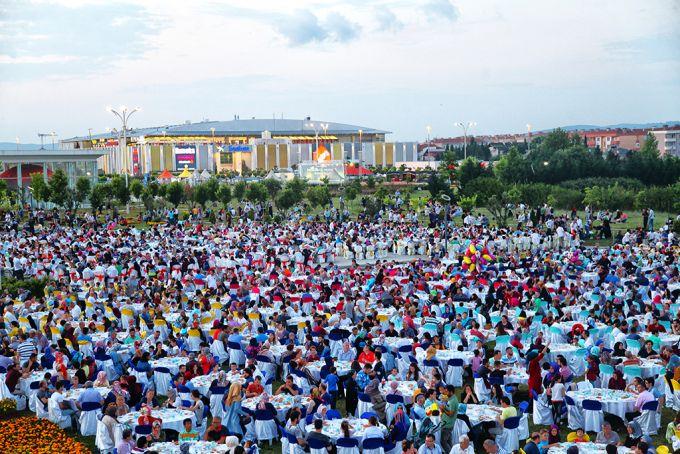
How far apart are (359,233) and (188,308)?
50.0ft

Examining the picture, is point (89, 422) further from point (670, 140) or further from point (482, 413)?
point (670, 140)

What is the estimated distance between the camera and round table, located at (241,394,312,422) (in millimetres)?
11758

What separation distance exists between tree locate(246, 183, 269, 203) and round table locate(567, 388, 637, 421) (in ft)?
129

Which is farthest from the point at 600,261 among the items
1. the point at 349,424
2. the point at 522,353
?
the point at 349,424

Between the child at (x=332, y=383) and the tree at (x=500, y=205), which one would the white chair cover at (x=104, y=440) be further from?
the tree at (x=500, y=205)

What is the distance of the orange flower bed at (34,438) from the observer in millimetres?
11719

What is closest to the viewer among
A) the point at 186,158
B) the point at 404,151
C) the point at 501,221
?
the point at 501,221

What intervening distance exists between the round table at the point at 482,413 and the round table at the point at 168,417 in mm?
3899

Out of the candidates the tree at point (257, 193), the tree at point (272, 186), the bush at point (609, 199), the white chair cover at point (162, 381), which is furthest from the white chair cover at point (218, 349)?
the tree at point (272, 186)

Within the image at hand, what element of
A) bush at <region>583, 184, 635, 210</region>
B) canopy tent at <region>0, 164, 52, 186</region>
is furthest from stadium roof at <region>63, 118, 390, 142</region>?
bush at <region>583, 184, 635, 210</region>

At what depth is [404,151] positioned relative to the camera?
128375 millimetres

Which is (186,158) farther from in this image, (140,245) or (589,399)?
(589,399)

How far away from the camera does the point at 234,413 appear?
11594mm

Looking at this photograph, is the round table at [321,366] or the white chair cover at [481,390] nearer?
the white chair cover at [481,390]
